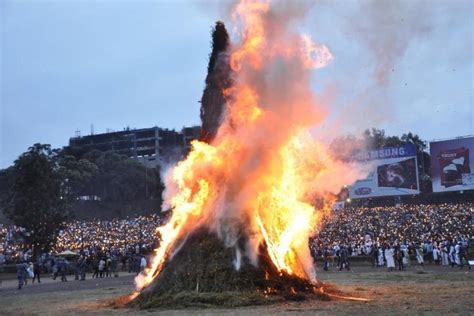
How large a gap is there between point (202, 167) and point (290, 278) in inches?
222

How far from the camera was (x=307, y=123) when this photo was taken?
2328cm

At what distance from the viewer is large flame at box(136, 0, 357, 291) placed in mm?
22156

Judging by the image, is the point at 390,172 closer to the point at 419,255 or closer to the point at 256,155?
the point at 419,255

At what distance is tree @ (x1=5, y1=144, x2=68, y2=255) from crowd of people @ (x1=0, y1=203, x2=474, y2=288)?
1.76 meters

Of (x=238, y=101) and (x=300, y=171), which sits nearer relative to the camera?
(x=238, y=101)

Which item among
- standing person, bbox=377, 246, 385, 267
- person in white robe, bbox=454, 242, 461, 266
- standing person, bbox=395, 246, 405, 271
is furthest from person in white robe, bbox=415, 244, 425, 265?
person in white robe, bbox=454, 242, 461, 266

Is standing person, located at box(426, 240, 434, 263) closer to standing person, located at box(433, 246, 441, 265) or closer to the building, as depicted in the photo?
standing person, located at box(433, 246, 441, 265)

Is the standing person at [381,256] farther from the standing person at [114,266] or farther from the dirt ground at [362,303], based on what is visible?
the standing person at [114,266]

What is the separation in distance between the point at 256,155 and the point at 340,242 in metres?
34.6

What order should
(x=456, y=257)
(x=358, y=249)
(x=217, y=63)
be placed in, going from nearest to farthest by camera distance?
(x=217, y=63) < (x=456, y=257) < (x=358, y=249)

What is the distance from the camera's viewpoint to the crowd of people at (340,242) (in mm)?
42344

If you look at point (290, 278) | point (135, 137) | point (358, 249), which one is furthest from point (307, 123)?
point (135, 137)

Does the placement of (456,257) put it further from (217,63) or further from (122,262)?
(122,262)

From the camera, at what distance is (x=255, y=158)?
2241 centimetres
